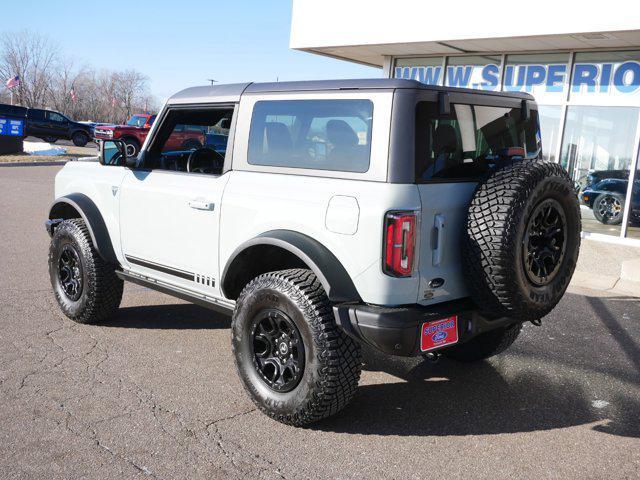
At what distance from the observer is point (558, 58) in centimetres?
1079

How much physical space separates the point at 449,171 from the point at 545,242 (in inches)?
27.8

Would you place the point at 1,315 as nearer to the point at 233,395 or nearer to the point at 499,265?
the point at 233,395

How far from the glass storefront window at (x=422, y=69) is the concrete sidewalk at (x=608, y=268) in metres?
4.54

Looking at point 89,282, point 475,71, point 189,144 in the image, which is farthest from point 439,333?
point 475,71

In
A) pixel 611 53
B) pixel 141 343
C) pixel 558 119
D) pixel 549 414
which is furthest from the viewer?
pixel 558 119

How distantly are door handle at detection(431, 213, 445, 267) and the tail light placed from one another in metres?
0.17

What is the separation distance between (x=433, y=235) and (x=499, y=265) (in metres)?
0.38

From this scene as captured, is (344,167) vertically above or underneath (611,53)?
underneath

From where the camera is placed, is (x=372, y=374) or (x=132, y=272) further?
(x=132, y=272)

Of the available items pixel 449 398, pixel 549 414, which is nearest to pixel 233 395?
pixel 449 398

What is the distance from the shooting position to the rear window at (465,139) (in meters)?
3.55

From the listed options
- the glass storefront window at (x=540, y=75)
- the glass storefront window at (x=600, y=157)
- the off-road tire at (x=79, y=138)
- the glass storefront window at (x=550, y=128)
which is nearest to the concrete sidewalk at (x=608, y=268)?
the glass storefront window at (x=600, y=157)

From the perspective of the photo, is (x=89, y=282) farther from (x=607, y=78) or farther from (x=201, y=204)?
(x=607, y=78)

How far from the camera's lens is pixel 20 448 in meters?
3.36
